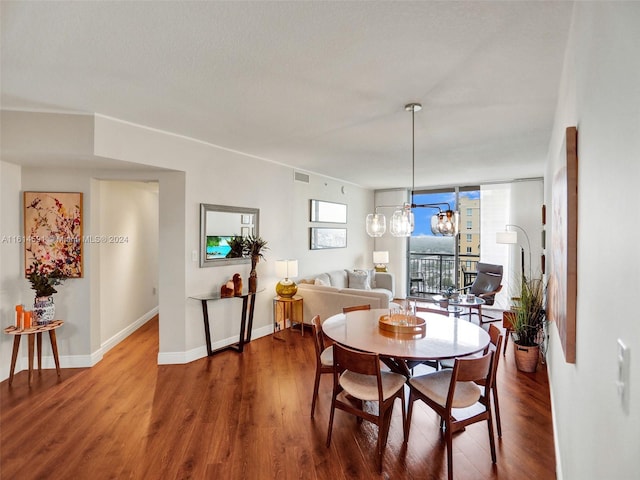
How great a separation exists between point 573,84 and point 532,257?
536cm

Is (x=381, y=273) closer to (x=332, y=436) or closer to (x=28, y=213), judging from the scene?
(x=332, y=436)

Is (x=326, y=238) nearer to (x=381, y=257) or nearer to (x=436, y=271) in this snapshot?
(x=381, y=257)

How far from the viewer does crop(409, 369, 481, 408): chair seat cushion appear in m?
2.20

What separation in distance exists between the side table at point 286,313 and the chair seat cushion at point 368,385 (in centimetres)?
255

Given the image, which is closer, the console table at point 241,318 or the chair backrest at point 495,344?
the chair backrest at point 495,344

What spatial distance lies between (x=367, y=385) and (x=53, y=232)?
370 centimetres

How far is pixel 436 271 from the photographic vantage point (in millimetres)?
7766

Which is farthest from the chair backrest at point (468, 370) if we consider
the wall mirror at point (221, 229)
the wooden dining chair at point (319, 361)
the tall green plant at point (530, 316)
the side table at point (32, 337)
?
the side table at point (32, 337)

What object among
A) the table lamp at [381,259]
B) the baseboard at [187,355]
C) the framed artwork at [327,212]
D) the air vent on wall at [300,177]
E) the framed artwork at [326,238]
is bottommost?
the baseboard at [187,355]

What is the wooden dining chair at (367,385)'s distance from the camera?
7.07 ft

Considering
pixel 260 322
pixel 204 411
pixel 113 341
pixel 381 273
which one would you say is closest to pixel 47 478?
pixel 204 411

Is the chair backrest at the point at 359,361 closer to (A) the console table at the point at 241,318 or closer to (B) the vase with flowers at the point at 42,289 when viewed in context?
(A) the console table at the point at 241,318

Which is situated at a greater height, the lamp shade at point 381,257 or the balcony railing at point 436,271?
the lamp shade at point 381,257

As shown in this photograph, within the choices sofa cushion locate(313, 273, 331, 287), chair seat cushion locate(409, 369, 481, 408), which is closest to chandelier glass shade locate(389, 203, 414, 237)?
chair seat cushion locate(409, 369, 481, 408)
